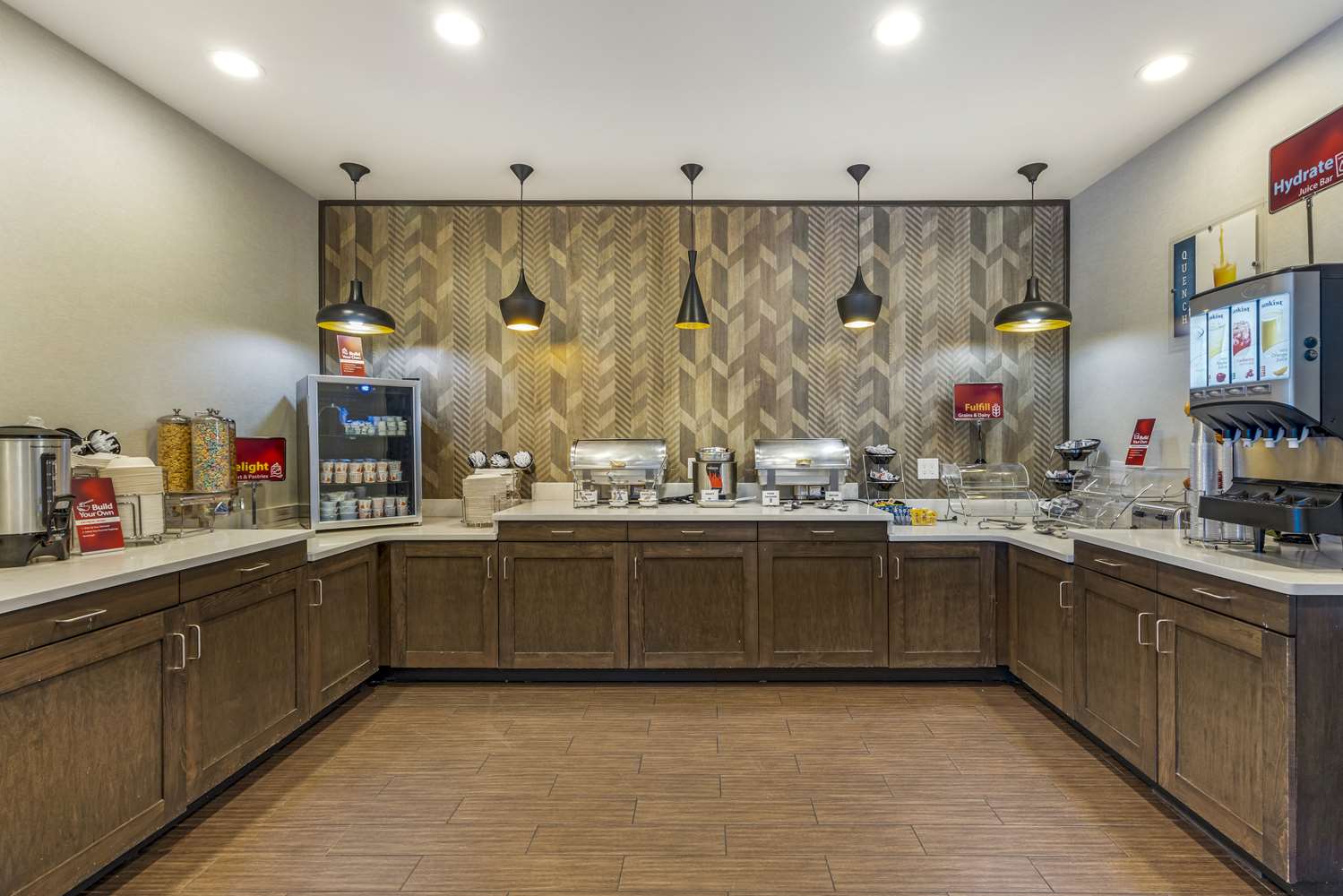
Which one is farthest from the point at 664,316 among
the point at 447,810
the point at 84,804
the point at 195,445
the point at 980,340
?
the point at 84,804

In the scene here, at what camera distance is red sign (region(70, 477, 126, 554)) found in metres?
2.18

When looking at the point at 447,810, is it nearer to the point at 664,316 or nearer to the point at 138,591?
the point at 138,591

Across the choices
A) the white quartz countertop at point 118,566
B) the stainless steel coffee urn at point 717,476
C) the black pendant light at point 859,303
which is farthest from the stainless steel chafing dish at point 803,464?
the white quartz countertop at point 118,566

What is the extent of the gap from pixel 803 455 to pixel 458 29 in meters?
2.76

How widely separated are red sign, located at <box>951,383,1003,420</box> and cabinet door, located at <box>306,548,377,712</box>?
368 cm

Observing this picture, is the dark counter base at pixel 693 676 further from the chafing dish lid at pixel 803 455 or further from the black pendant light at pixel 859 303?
the black pendant light at pixel 859 303

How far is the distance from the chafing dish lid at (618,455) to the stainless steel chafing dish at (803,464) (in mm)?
633

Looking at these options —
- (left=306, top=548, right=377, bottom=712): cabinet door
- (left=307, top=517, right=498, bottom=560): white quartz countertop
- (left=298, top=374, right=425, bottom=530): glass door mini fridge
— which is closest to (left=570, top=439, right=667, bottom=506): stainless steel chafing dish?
(left=307, top=517, right=498, bottom=560): white quartz countertop

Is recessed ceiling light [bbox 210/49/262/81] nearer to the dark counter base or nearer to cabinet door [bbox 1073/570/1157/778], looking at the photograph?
the dark counter base

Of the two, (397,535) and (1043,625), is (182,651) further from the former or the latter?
(1043,625)

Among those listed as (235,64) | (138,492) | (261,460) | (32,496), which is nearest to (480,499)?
(261,460)

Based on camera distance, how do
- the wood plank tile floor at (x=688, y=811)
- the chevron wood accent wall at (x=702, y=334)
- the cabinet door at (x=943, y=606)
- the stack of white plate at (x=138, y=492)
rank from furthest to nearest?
the chevron wood accent wall at (x=702, y=334)
the cabinet door at (x=943, y=606)
the stack of white plate at (x=138, y=492)
the wood plank tile floor at (x=688, y=811)

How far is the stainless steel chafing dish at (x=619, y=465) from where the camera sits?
12.6 ft

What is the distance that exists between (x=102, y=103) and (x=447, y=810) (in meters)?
3.22
